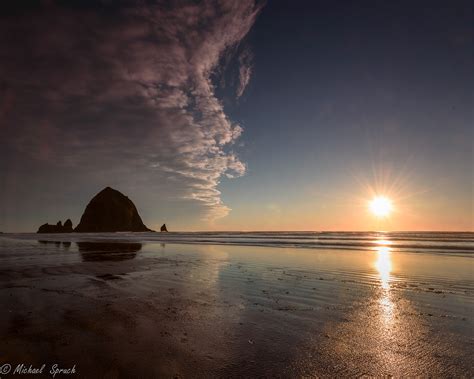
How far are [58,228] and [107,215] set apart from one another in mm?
27268

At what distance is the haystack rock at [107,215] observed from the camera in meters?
Result: 176

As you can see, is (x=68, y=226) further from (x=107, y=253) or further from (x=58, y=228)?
(x=107, y=253)

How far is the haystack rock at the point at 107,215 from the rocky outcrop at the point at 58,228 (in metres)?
5.56

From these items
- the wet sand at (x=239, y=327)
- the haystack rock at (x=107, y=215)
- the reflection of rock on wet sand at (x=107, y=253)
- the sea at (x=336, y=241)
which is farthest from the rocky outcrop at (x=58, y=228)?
the wet sand at (x=239, y=327)

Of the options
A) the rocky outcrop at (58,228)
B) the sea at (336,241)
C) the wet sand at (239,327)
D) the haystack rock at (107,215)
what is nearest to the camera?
the wet sand at (239,327)

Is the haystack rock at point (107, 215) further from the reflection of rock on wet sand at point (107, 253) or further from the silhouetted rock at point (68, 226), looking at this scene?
the reflection of rock on wet sand at point (107, 253)

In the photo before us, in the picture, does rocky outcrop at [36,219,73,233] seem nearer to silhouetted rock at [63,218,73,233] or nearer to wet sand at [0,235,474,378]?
silhouetted rock at [63,218,73,233]

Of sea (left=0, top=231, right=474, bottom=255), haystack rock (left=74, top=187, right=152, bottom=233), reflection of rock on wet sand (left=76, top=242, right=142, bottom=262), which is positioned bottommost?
reflection of rock on wet sand (left=76, top=242, right=142, bottom=262)

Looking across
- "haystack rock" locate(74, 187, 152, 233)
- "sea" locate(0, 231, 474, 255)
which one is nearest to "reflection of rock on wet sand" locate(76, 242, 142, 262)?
"sea" locate(0, 231, 474, 255)

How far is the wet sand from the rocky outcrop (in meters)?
183

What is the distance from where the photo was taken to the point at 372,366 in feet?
14.8

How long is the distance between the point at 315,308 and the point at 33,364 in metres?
6.55

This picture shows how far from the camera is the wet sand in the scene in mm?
4538

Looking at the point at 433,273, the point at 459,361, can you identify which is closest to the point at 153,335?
the point at 459,361
